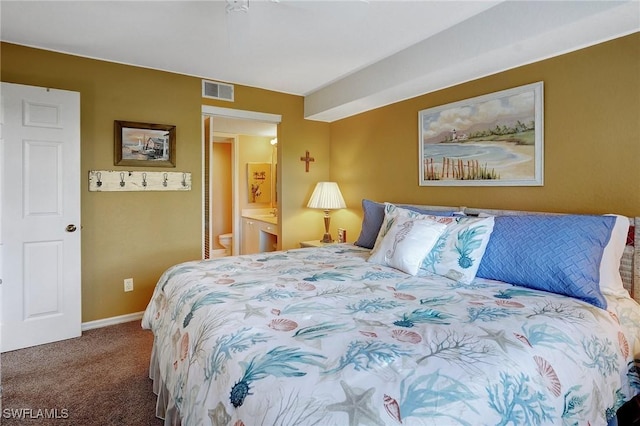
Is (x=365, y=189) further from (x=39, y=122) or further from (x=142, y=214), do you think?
(x=39, y=122)

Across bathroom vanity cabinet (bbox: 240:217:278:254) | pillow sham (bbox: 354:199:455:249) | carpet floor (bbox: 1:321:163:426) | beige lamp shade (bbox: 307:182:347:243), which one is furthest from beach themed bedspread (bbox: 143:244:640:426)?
bathroom vanity cabinet (bbox: 240:217:278:254)

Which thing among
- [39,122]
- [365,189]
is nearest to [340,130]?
[365,189]

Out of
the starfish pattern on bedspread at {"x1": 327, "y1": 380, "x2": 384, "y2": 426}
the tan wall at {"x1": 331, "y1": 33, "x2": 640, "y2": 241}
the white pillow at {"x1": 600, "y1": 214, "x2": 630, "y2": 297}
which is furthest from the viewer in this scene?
the tan wall at {"x1": 331, "y1": 33, "x2": 640, "y2": 241}

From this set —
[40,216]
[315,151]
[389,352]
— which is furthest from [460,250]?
[40,216]

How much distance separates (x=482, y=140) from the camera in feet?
8.45

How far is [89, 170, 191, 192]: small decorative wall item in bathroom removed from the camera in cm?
298

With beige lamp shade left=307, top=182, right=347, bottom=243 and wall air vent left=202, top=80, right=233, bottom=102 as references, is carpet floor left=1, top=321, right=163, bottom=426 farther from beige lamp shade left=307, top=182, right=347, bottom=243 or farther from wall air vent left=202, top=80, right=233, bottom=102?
wall air vent left=202, top=80, right=233, bottom=102

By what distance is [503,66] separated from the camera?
2365 millimetres

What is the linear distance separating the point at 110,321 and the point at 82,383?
106 centimetres

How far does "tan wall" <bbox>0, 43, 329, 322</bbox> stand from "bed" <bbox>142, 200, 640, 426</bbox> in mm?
1345

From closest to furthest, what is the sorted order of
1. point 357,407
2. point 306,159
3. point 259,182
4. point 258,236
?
point 357,407 < point 306,159 < point 258,236 < point 259,182

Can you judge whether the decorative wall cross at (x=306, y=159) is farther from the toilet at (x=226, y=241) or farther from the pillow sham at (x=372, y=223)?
the toilet at (x=226, y=241)

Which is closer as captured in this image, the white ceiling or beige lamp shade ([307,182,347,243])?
the white ceiling

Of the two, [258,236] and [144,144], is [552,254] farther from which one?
[258,236]
